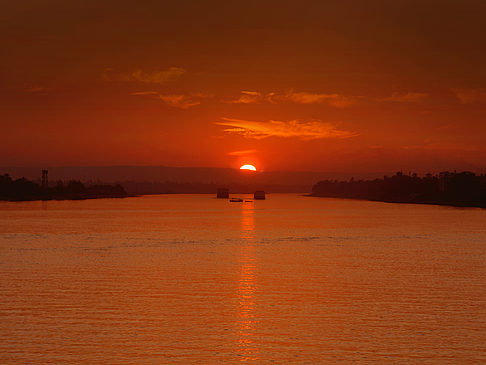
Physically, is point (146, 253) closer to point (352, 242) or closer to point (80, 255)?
point (80, 255)

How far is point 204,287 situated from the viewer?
3572 cm

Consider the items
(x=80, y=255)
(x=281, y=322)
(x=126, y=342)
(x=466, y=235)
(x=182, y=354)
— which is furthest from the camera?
(x=466, y=235)

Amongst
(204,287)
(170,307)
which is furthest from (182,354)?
(204,287)

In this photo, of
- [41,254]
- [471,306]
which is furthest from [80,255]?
[471,306]

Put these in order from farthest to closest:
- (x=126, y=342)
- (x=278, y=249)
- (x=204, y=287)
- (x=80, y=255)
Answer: (x=278, y=249) → (x=80, y=255) → (x=204, y=287) → (x=126, y=342)

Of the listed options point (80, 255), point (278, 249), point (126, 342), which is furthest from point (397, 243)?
point (126, 342)

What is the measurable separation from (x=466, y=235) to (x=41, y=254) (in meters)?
57.5

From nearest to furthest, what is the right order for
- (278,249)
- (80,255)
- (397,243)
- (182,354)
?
1. (182,354)
2. (80,255)
3. (278,249)
4. (397,243)

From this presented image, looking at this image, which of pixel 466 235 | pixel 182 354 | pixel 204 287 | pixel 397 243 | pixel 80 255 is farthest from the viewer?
pixel 466 235

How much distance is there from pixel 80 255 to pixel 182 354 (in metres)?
37.9

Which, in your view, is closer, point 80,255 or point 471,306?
point 471,306

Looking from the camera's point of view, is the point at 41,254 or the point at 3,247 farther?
the point at 3,247

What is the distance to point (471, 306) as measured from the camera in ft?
96.5

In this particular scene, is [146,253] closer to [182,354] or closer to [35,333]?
[35,333]
